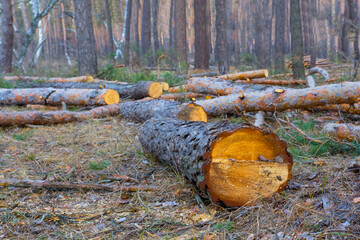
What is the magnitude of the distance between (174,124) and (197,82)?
11.7 ft

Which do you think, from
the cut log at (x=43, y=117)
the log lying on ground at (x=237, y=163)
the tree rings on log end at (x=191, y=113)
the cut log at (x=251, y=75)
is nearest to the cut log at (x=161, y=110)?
the tree rings on log end at (x=191, y=113)

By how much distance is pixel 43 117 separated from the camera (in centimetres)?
601

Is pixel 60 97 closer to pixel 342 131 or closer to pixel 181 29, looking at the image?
pixel 342 131

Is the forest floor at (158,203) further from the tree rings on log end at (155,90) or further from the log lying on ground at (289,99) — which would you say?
the tree rings on log end at (155,90)

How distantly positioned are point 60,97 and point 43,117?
129 centimetres

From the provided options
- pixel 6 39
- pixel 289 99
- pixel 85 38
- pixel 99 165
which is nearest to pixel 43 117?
pixel 99 165

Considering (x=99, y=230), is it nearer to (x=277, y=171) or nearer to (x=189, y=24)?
(x=277, y=171)

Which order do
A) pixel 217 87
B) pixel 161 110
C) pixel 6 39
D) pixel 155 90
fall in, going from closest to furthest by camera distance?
pixel 161 110, pixel 217 87, pixel 155 90, pixel 6 39

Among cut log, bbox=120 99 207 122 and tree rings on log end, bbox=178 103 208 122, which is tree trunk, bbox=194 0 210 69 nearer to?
cut log, bbox=120 99 207 122

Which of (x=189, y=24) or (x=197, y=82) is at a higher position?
(x=189, y=24)

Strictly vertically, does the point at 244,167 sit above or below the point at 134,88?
below

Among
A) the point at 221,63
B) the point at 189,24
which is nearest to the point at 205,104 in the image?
the point at 221,63

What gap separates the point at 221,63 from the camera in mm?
11438

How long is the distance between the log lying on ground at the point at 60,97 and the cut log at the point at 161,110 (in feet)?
2.13
